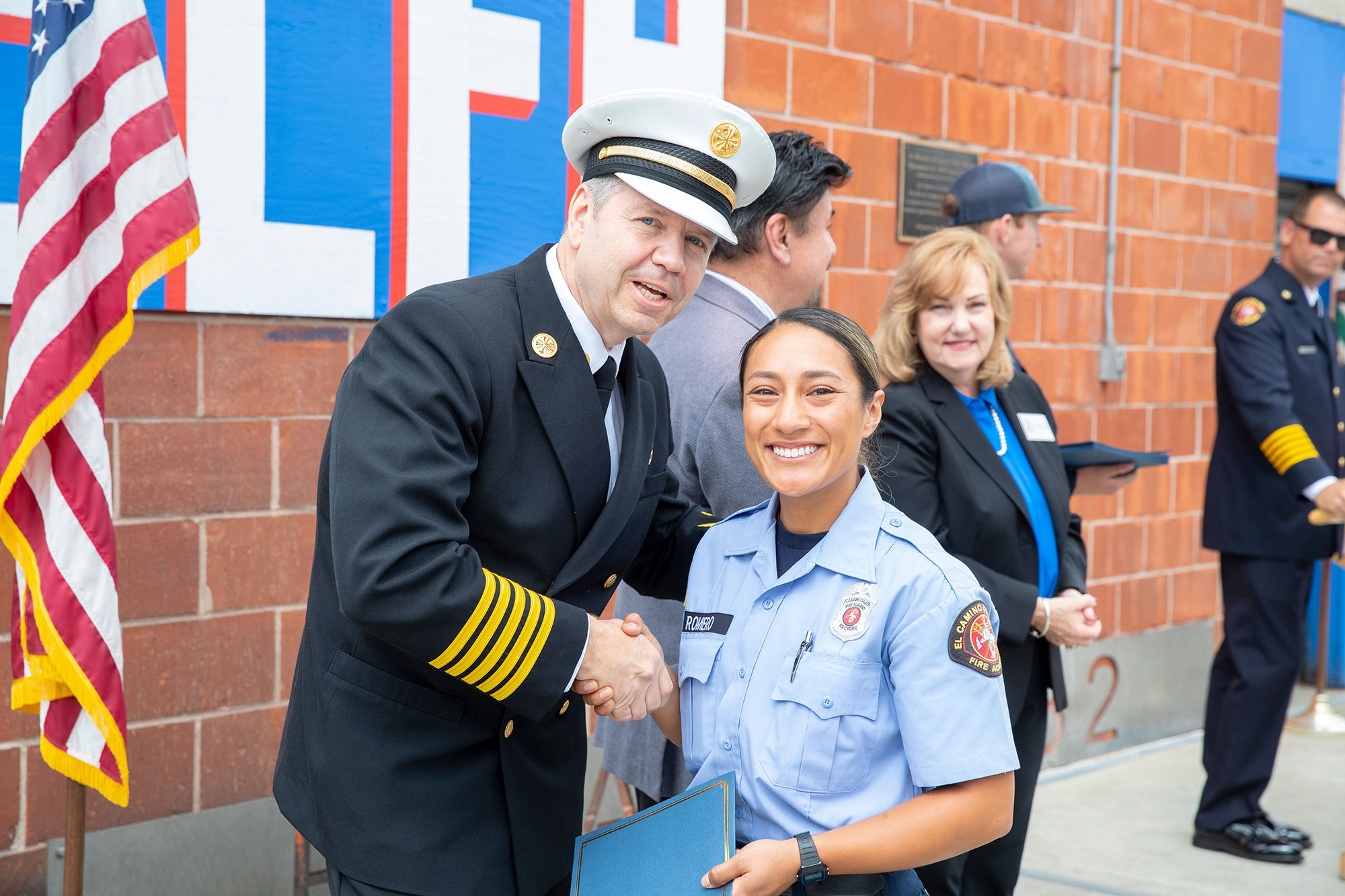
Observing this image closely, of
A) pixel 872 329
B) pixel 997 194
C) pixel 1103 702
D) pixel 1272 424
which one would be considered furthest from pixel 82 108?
pixel 1103 702

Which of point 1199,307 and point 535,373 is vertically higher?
point 1199,307

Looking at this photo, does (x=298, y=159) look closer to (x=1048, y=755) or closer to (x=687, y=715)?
(x=687, y=715)

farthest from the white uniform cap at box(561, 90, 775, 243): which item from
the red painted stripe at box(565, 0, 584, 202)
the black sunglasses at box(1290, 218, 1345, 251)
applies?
the black sunglasses at box(1290, 218, 1345, 251)

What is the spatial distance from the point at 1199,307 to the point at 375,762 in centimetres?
517

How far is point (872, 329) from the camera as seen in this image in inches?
172

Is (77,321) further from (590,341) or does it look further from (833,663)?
(833,663)

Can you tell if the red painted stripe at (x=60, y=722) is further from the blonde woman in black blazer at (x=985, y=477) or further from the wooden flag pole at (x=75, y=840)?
the blonde woman in black blazer at (x=985, y=477)

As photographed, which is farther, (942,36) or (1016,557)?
(942,36)

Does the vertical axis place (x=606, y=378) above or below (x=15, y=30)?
below

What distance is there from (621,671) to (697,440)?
27.7 inches

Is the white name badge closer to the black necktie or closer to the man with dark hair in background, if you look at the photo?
the man with dark hair in background

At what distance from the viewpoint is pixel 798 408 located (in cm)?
168

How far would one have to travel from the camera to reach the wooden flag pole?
2.23 metres

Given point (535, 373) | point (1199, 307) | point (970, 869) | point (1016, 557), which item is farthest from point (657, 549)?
point (1199, 307)
